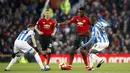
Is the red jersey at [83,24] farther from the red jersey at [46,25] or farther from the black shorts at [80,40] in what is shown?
the red jersey at [46,25]

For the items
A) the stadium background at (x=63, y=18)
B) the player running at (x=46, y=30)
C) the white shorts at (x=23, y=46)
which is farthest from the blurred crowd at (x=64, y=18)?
the white shorts at (x=23, y=46)

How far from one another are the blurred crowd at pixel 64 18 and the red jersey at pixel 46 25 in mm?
10979

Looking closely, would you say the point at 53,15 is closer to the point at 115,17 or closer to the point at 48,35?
the point at 115,17

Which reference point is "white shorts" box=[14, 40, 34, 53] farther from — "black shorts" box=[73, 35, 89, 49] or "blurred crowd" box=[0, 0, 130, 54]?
"blurred crowd" box=[0, 0, 130, 54]

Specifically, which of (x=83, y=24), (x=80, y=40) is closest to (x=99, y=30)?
(x=83, y=24)

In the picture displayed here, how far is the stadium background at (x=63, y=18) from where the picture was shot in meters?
31.6

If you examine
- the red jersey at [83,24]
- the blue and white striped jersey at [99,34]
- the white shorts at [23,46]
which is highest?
the red jersey at [83,24]

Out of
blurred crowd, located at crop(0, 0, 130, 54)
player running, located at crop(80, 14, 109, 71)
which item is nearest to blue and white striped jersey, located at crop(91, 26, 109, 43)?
player running, located at crop(80, 14, 109, 71)

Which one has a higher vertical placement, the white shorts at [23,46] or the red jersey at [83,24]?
the red jersey at [83,24]

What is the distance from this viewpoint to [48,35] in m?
20.4

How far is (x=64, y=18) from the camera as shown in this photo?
3322 centimetres

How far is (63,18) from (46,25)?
513 inches

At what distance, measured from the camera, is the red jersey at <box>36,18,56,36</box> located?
66.4ft

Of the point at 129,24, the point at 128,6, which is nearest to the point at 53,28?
the point at 129,24
